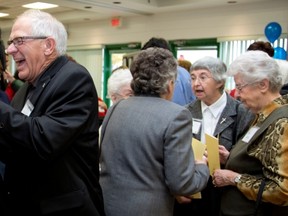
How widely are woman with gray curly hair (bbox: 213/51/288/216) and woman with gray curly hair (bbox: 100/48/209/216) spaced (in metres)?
0.19

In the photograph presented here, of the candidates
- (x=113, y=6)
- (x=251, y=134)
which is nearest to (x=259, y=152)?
(x=251, y=134)

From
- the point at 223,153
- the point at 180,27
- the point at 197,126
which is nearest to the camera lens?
the point at 223,153

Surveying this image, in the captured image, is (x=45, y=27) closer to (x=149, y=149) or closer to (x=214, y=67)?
(x=149, y=149)

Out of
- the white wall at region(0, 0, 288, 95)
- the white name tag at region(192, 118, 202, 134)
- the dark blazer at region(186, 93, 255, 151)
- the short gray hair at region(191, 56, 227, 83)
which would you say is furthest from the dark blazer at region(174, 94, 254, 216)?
the white wall at region(0, 0, 288, 95)

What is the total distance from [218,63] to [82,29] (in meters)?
6.95

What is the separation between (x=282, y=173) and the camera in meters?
1.51

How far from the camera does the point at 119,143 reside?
1.62 meters

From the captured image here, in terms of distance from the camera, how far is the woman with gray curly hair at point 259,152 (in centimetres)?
153

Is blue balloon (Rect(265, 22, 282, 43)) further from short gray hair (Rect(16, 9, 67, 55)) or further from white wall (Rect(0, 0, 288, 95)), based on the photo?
short gray hair (Rect(16, 9, 67, 55))

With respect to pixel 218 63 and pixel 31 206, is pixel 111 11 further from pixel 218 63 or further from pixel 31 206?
pixel 31 206

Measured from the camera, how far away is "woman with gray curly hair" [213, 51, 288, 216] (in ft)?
5.02

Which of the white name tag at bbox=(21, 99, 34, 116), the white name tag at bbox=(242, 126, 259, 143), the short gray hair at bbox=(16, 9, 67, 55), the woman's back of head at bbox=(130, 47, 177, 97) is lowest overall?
the white name tag at bbox=(242, 126, 259, 143)

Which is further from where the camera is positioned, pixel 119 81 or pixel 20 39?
pixel 119 81

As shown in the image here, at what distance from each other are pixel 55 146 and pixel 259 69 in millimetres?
1007
